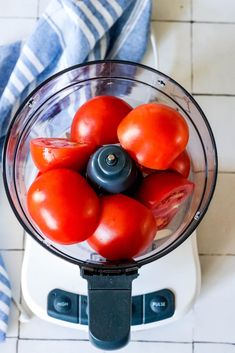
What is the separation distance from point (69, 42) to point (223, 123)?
224mm

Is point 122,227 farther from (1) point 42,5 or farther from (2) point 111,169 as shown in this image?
(1) point 42,5

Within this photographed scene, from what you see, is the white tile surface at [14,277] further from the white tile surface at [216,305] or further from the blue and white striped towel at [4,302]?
the white tile surface at [216,305]

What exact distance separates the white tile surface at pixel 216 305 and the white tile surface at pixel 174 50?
240 mm

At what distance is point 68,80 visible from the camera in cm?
69

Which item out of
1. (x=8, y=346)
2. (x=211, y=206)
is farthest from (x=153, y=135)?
(x=8, y=346)

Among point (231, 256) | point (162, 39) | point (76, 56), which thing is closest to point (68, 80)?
point (76, 56)

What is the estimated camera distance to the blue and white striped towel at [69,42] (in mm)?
765

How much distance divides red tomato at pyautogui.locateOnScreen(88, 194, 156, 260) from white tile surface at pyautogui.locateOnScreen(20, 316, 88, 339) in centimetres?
21

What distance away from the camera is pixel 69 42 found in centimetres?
A: 77

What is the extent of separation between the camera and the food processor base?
2.33ft

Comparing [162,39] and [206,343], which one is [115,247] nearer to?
[206,343]

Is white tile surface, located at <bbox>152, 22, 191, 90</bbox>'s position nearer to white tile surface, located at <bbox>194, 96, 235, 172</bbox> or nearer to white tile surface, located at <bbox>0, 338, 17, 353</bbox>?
white tile surface, located at <bbox>194, 96, 235, 172</bbox>

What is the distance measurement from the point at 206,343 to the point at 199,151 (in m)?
0.25

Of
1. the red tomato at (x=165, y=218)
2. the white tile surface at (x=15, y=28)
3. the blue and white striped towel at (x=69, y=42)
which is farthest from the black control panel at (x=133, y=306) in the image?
the white tile surface at (x=15, y=28)
